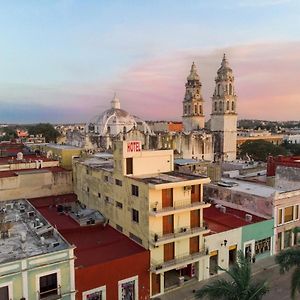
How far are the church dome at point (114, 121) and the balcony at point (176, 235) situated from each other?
6467cm

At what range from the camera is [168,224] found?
27531mm

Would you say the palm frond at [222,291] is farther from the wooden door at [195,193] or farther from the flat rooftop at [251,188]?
the flat rooftop at [251,188]

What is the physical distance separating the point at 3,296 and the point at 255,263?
72.2 feet

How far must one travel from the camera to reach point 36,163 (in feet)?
150

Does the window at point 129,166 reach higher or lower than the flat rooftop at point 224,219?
higher

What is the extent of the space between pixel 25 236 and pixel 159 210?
970 centimetres

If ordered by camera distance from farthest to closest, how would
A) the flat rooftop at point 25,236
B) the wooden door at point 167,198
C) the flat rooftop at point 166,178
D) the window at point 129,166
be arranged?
the window at point 129,166
the flat rooftop at point 166,178
the wooden door at point 167,198
the flat rooftop at point 25,236

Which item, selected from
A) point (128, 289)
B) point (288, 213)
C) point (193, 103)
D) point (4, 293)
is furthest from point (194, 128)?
point (4, 293)

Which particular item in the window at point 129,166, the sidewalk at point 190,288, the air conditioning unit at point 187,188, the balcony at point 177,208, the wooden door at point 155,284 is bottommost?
the sidewalk at point 190,288

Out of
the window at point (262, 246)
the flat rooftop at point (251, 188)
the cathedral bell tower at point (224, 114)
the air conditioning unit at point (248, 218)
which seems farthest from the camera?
the cathedral bell tower at point (224, 114)

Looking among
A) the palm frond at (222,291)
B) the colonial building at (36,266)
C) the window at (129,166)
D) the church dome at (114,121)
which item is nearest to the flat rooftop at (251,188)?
the window at (129,166)

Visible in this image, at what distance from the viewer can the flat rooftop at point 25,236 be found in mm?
21594

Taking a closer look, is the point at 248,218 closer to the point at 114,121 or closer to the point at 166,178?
the point at 166,178

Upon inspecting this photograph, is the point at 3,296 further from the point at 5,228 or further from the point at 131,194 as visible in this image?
the point at 131,194
